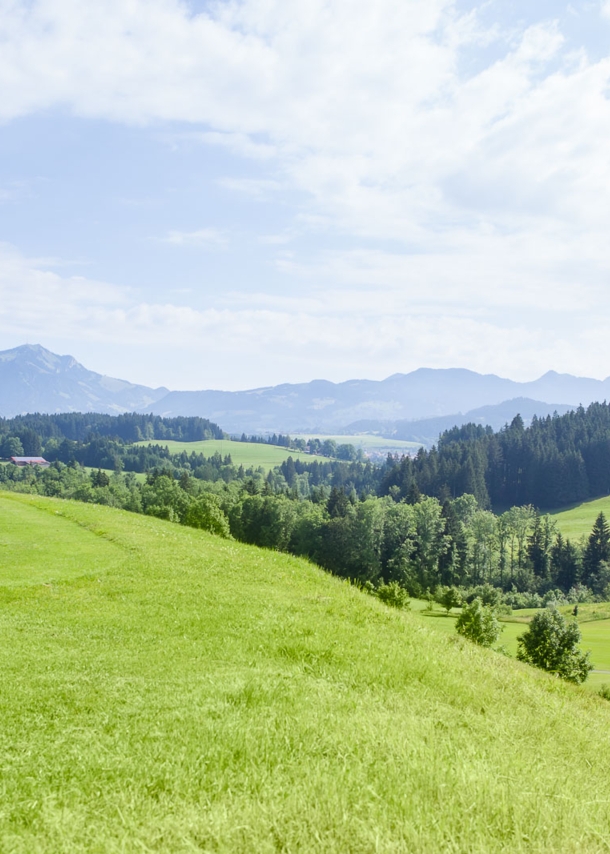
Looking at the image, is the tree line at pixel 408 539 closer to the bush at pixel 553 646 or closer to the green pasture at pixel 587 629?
the green pasture at pixel 587 629

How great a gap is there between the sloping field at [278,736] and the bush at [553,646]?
132ft

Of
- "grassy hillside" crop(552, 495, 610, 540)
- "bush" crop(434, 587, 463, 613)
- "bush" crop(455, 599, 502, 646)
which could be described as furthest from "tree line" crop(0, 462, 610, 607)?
"bush" crop(455, 599, 502, 646)

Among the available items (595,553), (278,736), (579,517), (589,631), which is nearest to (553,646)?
(589,631)

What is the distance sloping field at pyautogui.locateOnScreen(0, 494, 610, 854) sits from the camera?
16.1 feet

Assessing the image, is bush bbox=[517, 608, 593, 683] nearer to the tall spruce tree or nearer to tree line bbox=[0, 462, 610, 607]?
tree line bbox=[0, 462, 610, 607]

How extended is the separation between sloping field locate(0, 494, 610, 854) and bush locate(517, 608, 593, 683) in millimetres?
40338

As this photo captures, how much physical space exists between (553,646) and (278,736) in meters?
50.4

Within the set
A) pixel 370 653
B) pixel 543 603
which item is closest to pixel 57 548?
pixel 370 653

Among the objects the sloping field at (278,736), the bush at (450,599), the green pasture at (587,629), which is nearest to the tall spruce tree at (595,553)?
the green pasture at (587,629)

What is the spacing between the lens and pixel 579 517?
183 meters

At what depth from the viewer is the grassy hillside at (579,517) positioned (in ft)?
545

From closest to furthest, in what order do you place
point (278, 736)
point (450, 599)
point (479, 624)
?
point (278, 736) < point (479, 624) < point (450, 599)

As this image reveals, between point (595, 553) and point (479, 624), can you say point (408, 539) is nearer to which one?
point (595, 553)

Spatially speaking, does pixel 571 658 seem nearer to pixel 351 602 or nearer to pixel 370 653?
pixel 351 602
